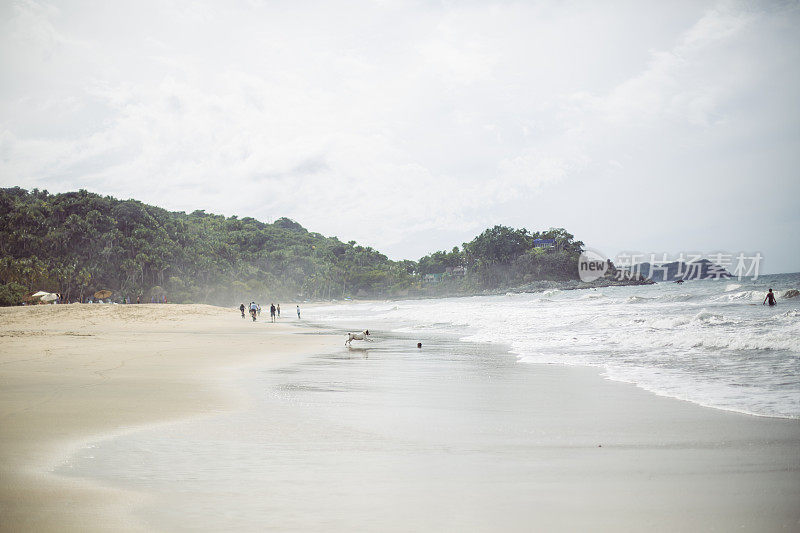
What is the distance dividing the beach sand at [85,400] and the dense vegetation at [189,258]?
111ft

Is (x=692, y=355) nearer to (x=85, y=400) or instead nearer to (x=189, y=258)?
(x=85, y=400)

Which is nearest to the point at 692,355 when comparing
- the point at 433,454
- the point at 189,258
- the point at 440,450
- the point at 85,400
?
the point at 440,450

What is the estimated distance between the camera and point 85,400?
6996 mm

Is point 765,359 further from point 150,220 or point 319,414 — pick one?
point 150,220

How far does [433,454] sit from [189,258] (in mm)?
72169

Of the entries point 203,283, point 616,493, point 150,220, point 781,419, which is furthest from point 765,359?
point 203,283

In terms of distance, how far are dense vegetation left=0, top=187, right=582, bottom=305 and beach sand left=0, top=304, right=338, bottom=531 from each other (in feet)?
111

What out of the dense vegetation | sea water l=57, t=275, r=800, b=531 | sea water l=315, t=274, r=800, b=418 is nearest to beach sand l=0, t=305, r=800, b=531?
sea water l=57, t=275, r=800, b=531

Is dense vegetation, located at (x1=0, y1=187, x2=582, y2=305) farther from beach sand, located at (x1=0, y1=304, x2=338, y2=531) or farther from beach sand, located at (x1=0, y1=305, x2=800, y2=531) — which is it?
beach sand, located at (x1=0, y1=305, x2=800, y2=531)

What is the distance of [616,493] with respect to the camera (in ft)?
12.1

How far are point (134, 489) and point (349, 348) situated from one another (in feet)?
39.1

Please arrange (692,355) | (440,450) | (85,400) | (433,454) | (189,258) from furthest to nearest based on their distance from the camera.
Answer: (189,258) → (692,355) → (85,400) → (440,450) → (433,454)

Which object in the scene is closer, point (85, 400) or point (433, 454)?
point (433, 454)

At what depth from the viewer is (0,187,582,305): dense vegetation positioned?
55.2m
